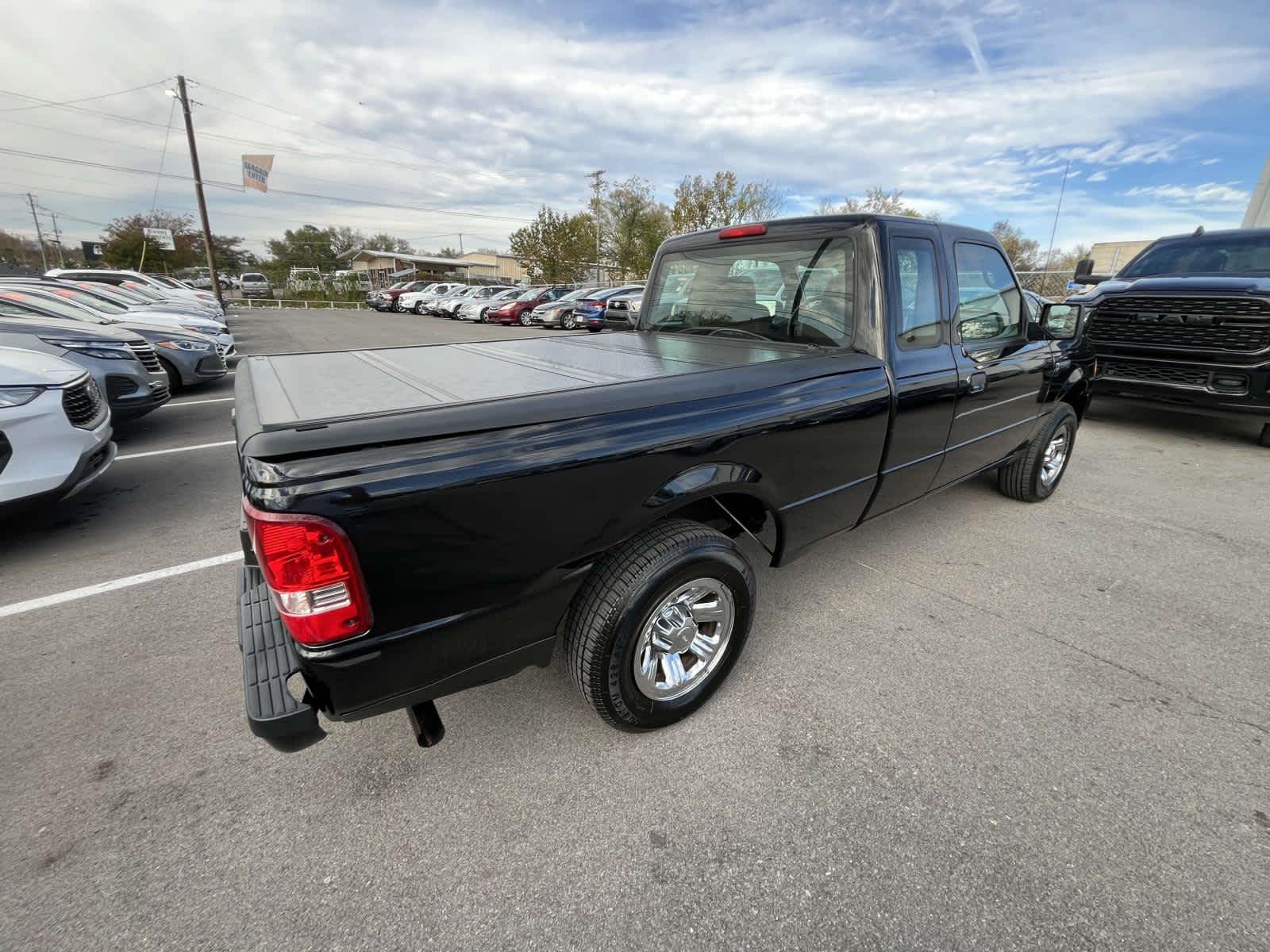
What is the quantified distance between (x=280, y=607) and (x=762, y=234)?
285 centimetres

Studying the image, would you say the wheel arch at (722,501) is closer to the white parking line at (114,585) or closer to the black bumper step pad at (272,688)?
the black bumper step pad at (272,688)

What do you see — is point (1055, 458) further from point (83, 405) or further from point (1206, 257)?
point (83, 405)

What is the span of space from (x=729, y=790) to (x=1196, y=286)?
24.1ft

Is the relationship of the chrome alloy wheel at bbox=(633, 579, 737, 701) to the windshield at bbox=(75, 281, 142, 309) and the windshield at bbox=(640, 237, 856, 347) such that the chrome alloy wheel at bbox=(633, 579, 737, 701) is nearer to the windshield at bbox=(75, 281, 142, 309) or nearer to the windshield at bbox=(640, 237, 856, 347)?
the windshield at bbox=(640, 237, 856, 347)

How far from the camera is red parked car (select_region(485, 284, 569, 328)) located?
76.1 feet

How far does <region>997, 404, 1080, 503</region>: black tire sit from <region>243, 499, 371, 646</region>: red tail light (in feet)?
15.0

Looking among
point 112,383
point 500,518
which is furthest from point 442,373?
point 112,383

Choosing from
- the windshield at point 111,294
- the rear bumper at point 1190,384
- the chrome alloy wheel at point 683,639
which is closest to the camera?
the chrome alloy wheel at point 683,639

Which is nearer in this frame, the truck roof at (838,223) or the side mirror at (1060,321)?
the truck roof at (838,223)

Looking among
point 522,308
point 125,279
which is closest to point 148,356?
point 125,279

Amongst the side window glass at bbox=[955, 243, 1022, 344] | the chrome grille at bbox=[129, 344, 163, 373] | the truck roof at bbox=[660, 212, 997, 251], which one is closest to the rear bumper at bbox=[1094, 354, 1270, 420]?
the side window glass at bbox=[955, 243, 1022, 344]

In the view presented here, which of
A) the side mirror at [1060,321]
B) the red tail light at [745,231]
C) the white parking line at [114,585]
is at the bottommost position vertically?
the white parking line at [114,585]

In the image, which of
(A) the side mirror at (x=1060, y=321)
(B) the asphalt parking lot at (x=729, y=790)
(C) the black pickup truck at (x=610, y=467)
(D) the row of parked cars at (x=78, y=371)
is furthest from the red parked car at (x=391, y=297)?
(A) the side mirror at (x=1060, y=321)

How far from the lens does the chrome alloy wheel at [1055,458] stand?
447cm
